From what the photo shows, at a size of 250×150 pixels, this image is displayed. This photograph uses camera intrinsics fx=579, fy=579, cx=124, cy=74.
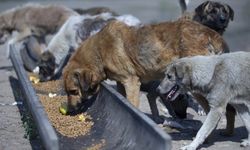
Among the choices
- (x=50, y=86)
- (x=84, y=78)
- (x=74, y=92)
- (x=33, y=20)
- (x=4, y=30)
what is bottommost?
(x=4, y=30)

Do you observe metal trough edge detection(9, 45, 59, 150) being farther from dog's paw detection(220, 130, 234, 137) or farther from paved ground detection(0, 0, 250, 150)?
dog's paw detection(220, 130, 234, 137)

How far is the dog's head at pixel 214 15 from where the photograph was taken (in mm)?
10750

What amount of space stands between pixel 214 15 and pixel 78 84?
3152 millimetres

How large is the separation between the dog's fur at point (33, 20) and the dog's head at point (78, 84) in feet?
23.2

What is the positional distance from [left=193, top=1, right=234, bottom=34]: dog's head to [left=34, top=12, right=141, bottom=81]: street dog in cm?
257

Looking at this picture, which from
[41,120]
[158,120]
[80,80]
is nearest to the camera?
[41,120]

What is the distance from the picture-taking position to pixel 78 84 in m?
9.10

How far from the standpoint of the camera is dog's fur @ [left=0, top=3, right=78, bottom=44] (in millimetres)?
16375

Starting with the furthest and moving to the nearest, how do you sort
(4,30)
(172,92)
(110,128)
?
(4,30), (110,128), (172,92)

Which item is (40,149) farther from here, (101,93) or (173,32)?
(173,32)

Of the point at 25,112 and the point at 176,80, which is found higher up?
the point at 176,80

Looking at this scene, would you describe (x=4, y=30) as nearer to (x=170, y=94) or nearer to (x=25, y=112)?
(x=25, y=112)

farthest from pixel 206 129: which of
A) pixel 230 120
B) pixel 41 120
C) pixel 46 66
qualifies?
pixel 46 66

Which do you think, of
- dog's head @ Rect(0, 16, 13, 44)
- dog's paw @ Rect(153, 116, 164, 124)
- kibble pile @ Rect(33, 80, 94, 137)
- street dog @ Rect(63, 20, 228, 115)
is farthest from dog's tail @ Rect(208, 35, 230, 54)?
dog's head @ Rect(0, 16, 13, 44)
